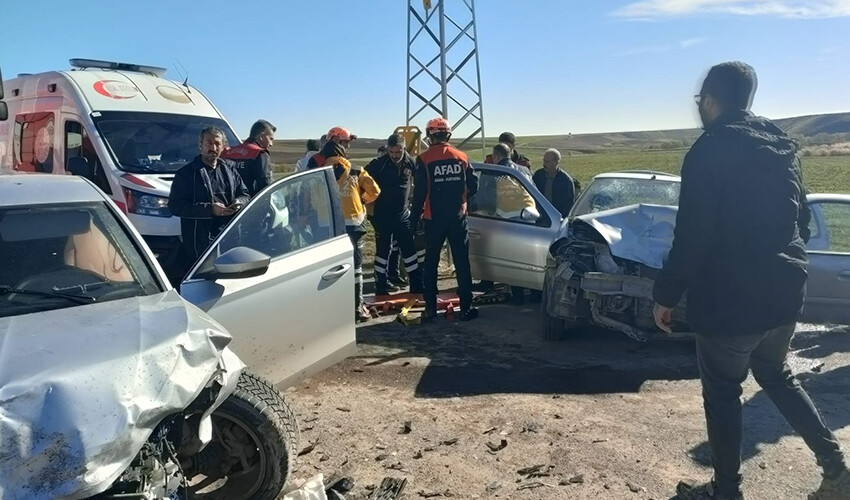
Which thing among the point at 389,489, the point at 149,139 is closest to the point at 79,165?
the point at 149,139

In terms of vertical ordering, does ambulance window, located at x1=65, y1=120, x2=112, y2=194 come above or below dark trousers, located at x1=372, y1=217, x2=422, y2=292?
above

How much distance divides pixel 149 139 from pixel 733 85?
6.38 metres

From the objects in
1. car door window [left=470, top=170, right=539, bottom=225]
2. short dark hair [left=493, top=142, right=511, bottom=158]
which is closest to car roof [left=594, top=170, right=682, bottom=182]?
car door window [left=470, top=170, right=539, bottom=225]

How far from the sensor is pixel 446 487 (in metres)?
3.95

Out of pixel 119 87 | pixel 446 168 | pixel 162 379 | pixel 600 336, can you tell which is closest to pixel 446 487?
pixel 162 379

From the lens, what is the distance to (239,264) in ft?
11.8

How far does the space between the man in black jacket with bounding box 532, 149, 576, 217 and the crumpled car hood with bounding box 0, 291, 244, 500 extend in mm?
6759

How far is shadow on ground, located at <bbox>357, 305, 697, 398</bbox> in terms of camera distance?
5.64 m

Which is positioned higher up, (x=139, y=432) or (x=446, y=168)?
(x=446, y=168)

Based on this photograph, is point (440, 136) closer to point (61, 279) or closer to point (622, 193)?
point (622, 193)

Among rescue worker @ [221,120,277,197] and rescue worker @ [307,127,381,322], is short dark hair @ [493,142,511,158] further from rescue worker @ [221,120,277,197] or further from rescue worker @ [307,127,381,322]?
rescue worker @ [221,120,277,197]

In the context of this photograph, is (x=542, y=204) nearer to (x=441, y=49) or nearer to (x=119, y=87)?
(x=119, y=87)

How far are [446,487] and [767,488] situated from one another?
5.56 ft

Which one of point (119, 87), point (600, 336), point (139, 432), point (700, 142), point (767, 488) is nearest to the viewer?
point (139, 432)
